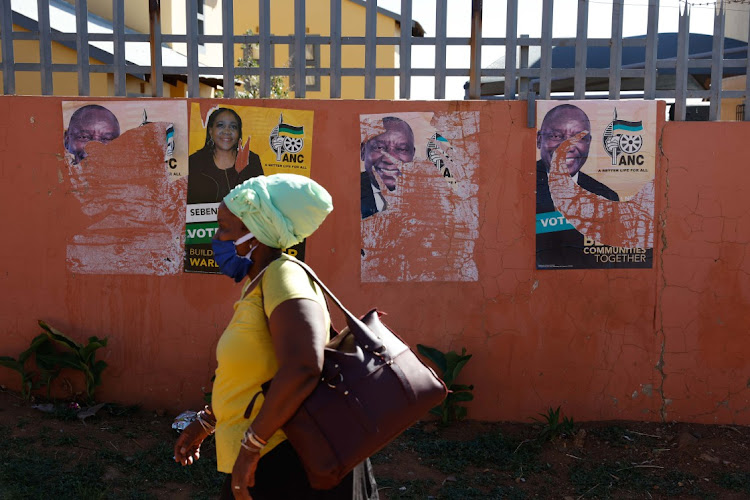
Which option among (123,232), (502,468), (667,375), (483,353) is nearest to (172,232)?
(123,232)

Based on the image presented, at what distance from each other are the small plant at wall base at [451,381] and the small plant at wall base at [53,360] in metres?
2.15

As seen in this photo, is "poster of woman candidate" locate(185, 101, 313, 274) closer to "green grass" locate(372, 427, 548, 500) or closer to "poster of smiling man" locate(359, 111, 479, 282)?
"poster of smiling man" locate(359, 111, 479, 282)

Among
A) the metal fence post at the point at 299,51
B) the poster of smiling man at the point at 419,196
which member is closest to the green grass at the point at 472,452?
the poster of smiling man at the point at 419,196

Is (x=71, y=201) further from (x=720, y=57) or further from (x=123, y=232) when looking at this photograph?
(x=720, y=57)

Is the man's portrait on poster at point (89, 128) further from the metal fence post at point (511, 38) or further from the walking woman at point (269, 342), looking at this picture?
the walking woman at point (269, 342)

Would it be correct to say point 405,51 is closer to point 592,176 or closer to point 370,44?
point 370,44

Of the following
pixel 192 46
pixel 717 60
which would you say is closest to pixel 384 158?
pixel 192 46

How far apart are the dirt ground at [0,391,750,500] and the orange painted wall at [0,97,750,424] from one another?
207mm

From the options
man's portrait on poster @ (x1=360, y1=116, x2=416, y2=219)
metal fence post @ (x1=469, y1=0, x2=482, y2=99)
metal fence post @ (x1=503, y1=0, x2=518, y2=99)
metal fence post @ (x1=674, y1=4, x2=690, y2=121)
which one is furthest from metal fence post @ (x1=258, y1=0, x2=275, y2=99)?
metal fence post @ (x1=674, y1=4, x2=690, y2=121)

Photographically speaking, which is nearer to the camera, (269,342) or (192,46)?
(269,342)

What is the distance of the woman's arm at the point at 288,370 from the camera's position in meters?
2.01

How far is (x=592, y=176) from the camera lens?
16.1 ft

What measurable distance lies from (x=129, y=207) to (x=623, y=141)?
3.31 metres

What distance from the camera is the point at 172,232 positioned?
493 cm
